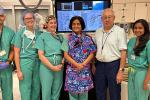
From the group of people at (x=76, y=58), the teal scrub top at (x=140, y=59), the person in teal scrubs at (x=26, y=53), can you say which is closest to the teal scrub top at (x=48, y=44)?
the group of people at (x=76, y=58)

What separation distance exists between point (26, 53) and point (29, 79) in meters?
0.28

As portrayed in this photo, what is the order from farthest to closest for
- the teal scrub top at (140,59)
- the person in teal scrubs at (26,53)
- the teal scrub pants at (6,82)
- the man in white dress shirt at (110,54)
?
the teal scrub pants at (6,82) → the person in teal scrubs at (26,53) → the man in white dress shirt at (110,54) → the teal scrub top at (140,59)

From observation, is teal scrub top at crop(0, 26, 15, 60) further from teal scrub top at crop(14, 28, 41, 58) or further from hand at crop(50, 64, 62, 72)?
hand at crop(50, 64, 62, 72)

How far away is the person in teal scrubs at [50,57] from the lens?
2.42 meters

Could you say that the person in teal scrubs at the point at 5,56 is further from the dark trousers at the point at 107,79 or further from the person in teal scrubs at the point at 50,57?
the dark trousers at the point at 107,79

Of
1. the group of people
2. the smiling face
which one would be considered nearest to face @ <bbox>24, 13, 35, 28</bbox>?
the group of people

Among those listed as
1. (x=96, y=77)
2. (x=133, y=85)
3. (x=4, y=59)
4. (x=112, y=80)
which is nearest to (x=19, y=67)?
(x=4, y=59)

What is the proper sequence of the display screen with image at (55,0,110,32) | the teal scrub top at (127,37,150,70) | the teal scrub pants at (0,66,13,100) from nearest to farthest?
the teal scrub top at (127,37,150,70) < the teal scrub pants at (0,66,13,100) < the display screen with image at (55,0,110,32)

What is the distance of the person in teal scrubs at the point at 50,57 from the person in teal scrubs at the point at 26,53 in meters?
0.11

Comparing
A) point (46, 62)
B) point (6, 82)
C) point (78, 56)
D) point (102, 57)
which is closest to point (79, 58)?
point (78, 56)

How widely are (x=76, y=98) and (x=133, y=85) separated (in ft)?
2.01

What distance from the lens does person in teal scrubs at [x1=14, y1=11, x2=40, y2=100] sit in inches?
97.9

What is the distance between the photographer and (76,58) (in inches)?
96.1

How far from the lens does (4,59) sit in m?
2.55
